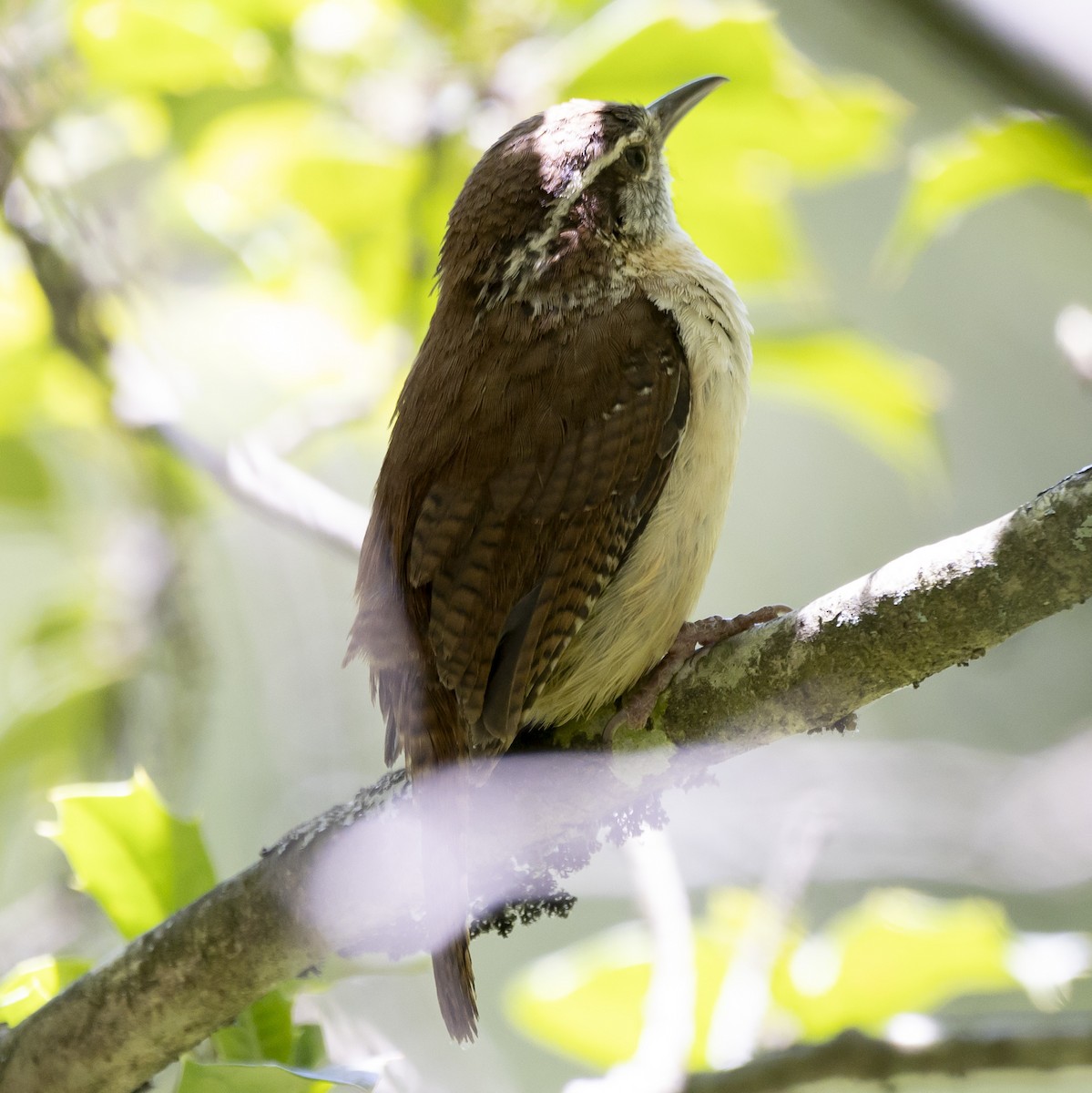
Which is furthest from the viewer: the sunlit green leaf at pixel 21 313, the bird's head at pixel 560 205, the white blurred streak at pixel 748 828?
the sunlit green leaf at pixel 21 313

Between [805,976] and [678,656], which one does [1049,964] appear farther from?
[678,656]

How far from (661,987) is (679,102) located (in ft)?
5.47

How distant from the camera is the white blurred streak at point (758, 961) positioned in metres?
2.07

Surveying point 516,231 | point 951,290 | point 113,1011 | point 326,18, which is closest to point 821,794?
point 516,231

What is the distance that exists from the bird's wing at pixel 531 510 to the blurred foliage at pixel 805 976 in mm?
650

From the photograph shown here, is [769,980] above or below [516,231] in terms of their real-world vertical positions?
below

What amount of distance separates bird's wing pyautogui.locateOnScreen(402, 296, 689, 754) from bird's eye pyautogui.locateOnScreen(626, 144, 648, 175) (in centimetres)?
65

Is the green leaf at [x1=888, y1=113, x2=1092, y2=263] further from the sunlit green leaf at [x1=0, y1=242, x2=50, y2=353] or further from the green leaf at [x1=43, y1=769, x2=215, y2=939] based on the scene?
the sunlit green leaf at [x1=0, y1=242, x2=50, y2=353]

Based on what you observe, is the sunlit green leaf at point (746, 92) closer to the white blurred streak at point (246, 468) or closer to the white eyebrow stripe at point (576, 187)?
the white eyebrow stripe at point (576, 187)

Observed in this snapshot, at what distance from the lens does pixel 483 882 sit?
174cm

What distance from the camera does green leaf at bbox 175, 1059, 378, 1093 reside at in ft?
4.54

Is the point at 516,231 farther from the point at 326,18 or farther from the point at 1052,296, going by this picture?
the point at 1052,296

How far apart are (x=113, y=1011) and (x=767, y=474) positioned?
508 cm

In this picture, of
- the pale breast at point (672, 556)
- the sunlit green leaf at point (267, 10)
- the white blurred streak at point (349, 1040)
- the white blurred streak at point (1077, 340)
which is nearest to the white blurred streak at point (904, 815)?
the pale breast at point (672, 556)
